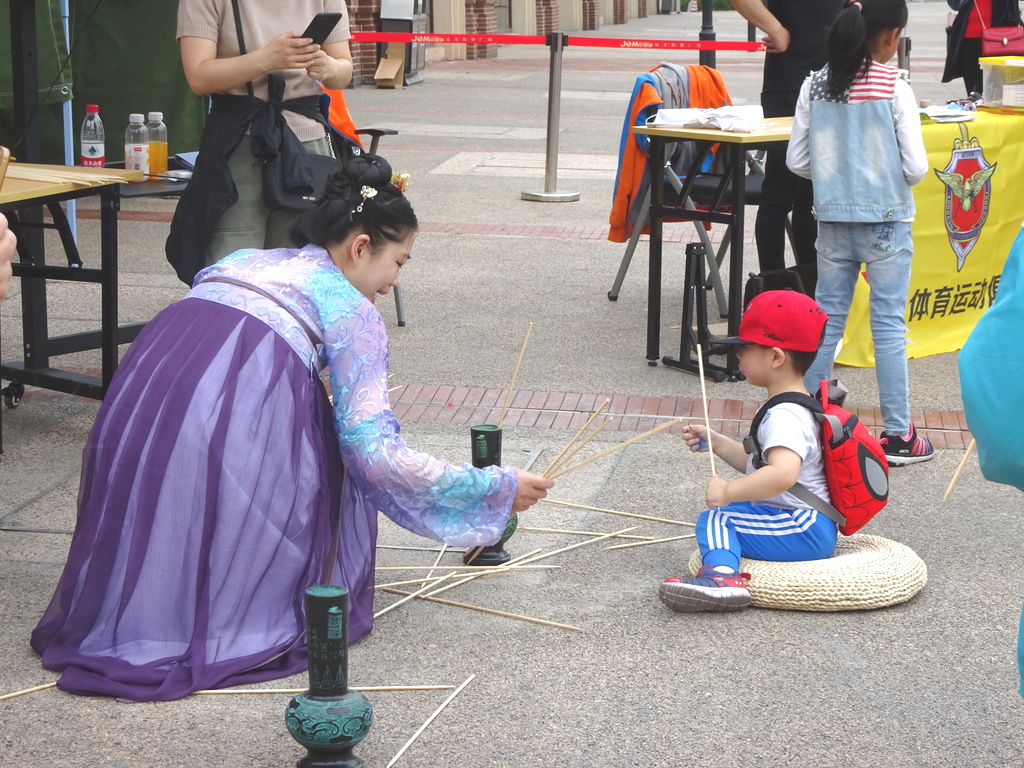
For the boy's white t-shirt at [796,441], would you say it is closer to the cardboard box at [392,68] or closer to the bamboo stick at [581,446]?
the bamboo stick at [581,446]

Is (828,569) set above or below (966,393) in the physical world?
below

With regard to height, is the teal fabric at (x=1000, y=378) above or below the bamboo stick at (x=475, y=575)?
above

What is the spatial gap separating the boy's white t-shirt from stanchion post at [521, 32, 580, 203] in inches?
270

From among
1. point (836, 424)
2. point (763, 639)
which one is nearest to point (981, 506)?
point (836, 424)

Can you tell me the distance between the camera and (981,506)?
15.1 feet

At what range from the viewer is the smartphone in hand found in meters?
4.48

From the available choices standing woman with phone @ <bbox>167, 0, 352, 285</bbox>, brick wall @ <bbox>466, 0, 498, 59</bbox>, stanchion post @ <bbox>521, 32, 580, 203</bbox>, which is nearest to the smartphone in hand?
standing woman with phone @ <bbox>167, 0, 352, 285</bbox>

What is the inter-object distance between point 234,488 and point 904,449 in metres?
2.87

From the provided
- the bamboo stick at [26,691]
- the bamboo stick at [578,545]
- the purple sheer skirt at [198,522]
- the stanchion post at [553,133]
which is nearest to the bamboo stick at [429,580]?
the bamboo stick at [578,545]

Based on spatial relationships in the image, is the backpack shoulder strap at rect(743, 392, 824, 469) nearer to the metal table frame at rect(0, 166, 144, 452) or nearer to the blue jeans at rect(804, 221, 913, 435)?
the blue jeans at rect(804, 221, 913, 435)

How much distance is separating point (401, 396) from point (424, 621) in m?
2.28

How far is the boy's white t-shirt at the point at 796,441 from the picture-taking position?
3672mm

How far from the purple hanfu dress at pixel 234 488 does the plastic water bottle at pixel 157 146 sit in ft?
8.17

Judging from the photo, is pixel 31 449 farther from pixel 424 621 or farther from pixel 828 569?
pixel 828 569
